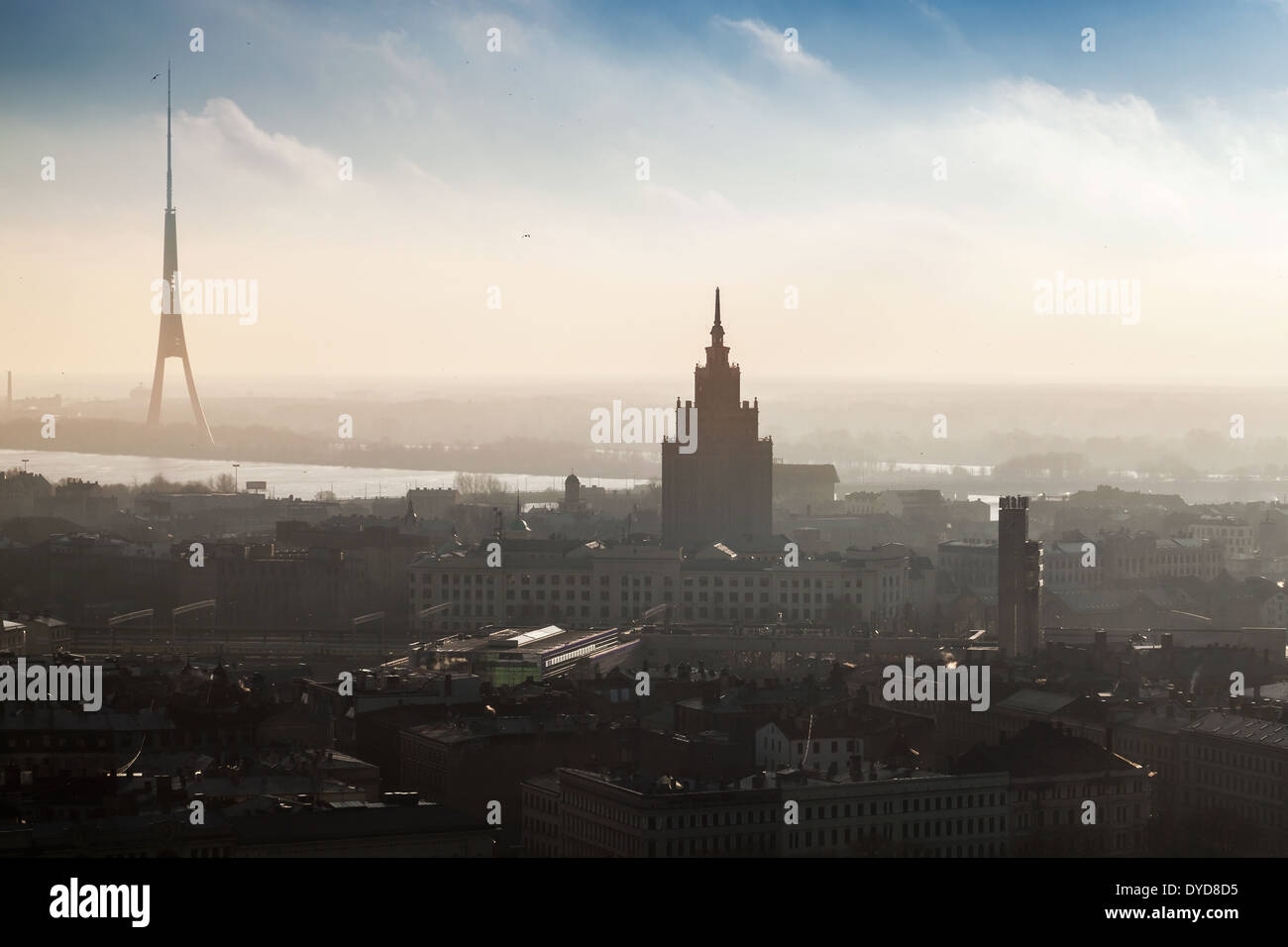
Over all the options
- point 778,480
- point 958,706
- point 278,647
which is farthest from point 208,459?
point 958,706

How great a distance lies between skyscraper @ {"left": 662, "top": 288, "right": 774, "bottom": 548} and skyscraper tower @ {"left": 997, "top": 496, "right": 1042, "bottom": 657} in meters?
23.5

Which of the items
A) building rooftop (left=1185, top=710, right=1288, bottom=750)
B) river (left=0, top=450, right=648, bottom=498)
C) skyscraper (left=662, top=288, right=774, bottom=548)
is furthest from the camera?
river (left=0, top=450, right=648, bottom=498)

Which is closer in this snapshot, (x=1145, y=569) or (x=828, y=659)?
(x=828, y=659)

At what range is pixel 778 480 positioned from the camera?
115 metres

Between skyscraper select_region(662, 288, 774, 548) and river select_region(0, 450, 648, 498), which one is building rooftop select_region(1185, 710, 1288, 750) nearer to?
skyscraper select_region(662, 288, 774, 548)

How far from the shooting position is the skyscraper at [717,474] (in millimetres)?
79500

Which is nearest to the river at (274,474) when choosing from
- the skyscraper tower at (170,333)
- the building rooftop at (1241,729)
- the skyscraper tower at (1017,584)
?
the skyscraper tower at (170,333)

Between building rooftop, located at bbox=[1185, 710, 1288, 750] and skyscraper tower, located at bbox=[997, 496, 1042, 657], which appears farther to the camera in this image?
skyscraper tower, located at bbox=[997, 496, 1042, 657]

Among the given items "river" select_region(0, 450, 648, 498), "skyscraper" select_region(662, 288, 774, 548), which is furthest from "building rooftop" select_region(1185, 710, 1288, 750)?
"river" select_region(0, 450, 648, 498)

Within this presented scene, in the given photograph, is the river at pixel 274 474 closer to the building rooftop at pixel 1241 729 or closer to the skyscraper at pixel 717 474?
the skyscraper at pixel 717 474

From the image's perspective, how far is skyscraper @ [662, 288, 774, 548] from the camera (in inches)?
3130

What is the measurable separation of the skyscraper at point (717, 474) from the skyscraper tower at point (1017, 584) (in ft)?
77.0
